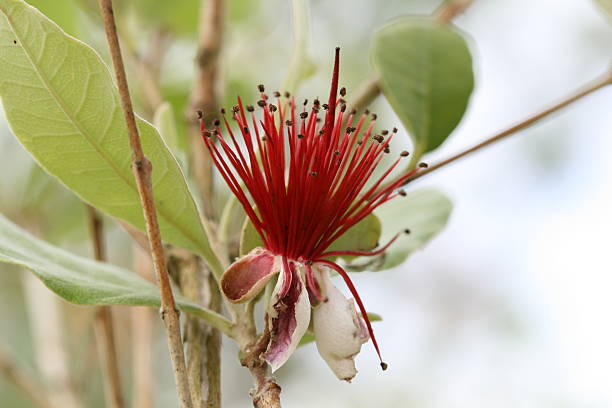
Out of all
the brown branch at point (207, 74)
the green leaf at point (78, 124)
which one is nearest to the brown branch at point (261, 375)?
the green leaf at point (78, 124)

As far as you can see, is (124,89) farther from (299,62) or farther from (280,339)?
(299,62)

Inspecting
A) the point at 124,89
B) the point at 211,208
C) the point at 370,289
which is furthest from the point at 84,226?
the point at 370,289

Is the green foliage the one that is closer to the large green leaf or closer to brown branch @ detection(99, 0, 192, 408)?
the large green leaf

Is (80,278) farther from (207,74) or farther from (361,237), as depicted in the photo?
(207,74)

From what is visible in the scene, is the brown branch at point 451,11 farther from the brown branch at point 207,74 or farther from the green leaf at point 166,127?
the green leaf at point 166,127

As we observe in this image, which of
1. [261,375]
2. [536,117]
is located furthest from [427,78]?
[261,375]

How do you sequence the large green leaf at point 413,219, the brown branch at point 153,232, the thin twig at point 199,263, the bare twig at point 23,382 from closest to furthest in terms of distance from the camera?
the brown branch at point 153,232, the thin twig at point 199,263, the large green leaf at point 413,219, the bare twig at point 23,382
